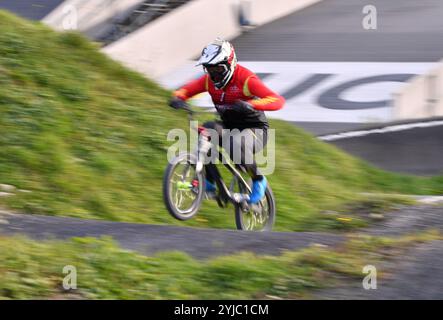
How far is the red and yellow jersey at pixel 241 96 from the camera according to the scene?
8.84m

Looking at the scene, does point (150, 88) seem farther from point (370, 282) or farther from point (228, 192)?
point (370, 282)

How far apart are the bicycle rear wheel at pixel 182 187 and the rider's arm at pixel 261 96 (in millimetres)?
808

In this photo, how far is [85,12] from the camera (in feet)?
77.4

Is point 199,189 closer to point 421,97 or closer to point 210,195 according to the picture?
point 210,195

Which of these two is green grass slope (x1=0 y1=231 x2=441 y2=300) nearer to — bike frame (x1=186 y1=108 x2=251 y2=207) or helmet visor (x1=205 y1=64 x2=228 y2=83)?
bike frame (x1=186 y1=108 x2=251 y2=207)

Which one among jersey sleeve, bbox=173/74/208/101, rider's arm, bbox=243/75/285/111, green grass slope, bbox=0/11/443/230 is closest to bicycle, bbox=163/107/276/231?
jersey sleeve, bbox=173/74/208/101

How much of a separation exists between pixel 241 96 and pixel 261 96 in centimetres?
22

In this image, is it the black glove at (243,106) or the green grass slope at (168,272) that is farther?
the black glove at (243,106)

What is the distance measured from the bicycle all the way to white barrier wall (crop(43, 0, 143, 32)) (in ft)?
45.0

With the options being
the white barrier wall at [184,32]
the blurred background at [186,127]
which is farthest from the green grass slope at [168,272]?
the white barrier wall at [184,32]

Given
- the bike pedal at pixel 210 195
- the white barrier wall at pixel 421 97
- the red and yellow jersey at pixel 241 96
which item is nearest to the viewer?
the red and yellow jersey at pixel 241 96

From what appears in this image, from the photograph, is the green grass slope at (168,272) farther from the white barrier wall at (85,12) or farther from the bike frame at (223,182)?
the white barrier wall at (85,12)

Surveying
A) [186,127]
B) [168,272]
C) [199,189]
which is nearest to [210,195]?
[199,189]
